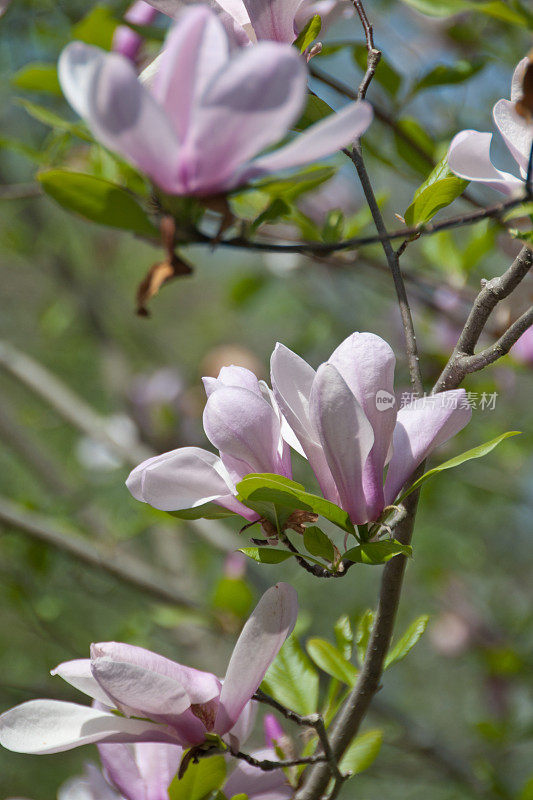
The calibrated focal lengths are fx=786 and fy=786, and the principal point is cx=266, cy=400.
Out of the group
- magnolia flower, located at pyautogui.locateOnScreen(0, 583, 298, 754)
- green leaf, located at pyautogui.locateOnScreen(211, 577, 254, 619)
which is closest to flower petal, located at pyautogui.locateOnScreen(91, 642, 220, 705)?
magnolia flower, located at pyautogui.locateOnScreen(0, 583, 298, 754)

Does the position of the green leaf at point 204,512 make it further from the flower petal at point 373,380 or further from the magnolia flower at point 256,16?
the magnolia flower at point 256,16

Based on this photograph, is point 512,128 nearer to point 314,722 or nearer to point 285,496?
point 285,496

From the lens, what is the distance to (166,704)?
42 centimetres

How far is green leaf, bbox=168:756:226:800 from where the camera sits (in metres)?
0.45

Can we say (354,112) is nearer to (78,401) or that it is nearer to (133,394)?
(78,401)

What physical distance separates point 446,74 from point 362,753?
64 centimetres

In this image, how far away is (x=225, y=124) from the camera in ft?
1.00

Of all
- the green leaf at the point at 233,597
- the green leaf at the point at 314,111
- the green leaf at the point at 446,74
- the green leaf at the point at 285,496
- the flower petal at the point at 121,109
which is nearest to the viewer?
the flower petal at the point at 121,109

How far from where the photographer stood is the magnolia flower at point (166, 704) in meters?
0.42

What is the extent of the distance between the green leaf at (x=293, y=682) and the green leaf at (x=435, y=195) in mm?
309

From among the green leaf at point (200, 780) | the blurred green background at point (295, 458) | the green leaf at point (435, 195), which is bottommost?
the blurred green background at point (295, 458)

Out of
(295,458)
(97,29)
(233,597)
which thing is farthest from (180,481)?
(295,458)

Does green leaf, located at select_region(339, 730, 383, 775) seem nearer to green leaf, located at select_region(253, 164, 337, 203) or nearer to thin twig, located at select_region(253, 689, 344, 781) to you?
thin twig, located at select_region(253, 689, 344, 781)

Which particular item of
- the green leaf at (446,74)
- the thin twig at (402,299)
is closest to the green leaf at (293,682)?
the thin twig at (402,299)
